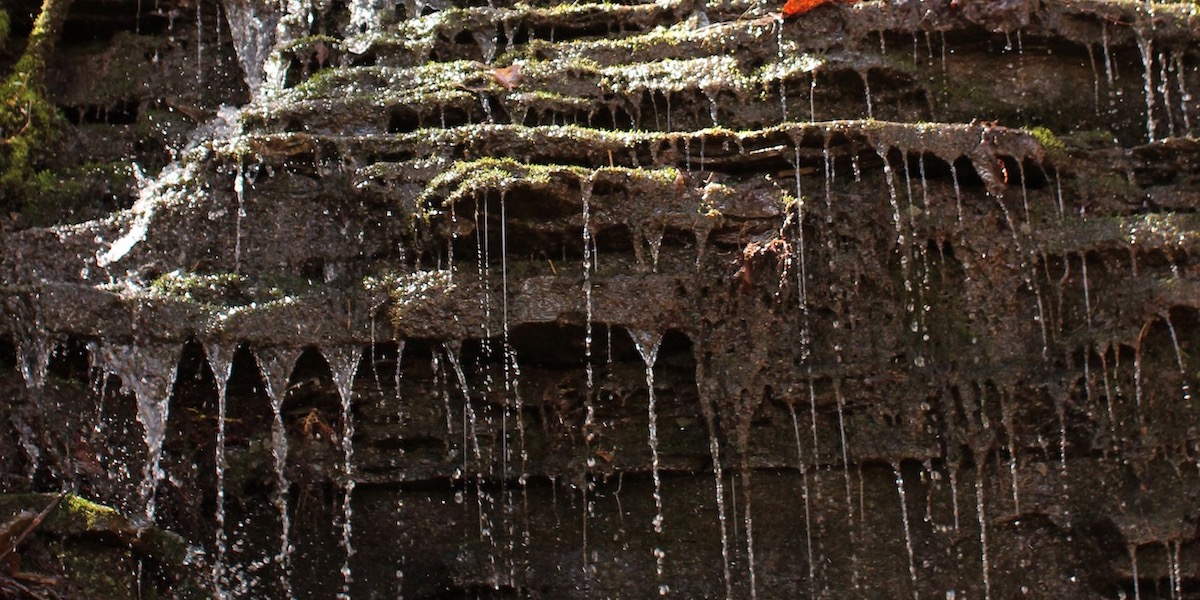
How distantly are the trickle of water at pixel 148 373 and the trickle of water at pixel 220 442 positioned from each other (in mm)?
298

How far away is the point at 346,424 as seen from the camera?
903 centimetres

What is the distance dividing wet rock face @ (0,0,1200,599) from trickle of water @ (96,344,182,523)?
0.16m

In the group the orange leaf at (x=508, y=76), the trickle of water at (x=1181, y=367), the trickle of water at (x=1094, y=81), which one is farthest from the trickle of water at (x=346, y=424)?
the trickle of water at (x=1094, y=81)

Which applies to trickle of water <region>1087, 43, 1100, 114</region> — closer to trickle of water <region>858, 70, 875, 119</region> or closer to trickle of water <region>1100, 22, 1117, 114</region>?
trickle of water <region>1100, 22, 1117, 114</region>

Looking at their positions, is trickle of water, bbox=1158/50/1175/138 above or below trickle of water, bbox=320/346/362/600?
above

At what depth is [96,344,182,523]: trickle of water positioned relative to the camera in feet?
27.7

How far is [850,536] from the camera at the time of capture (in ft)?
30.5

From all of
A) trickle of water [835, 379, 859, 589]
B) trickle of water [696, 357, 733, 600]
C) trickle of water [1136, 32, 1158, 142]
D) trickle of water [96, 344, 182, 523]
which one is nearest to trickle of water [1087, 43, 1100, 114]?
trickle of water [1136, 32, 1158, 142]

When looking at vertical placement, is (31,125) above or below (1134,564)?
above

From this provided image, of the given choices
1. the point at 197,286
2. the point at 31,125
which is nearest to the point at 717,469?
the point at 197,286

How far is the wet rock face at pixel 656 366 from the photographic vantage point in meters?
8.88

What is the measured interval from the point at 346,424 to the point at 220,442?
0.99 meters

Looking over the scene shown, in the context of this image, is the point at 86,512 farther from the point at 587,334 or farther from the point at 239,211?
the point at 587,334

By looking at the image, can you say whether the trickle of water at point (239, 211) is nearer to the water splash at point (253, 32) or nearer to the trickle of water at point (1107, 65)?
the water splash at point (253, 32)
